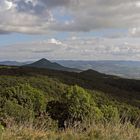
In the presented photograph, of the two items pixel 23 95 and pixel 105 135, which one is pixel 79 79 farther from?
pixel 105 135

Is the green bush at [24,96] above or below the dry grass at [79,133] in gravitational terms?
below

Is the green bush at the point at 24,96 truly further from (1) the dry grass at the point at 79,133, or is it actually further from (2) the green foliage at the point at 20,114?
(1) the dry grass at the point at 79,133

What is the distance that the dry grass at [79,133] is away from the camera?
7.83 m

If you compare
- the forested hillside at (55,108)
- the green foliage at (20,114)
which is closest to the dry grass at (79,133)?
the forested hillside at (55,108)

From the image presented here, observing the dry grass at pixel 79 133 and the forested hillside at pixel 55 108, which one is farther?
the forested hillside at pixel 55 108

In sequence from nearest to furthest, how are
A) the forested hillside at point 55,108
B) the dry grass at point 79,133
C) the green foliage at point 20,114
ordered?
the dry grass at point 79,133
the forested hillside at point 55,108
the green foliage at point 20,114

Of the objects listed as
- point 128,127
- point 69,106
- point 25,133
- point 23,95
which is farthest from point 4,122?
point 23,95

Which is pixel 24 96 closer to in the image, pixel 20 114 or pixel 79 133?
pixel 20 114

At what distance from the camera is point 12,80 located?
109m

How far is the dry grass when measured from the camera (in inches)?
308

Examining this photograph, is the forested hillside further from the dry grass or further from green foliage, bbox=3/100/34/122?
the dry grass

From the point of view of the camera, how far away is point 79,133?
8570mm

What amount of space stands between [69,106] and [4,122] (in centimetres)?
3426

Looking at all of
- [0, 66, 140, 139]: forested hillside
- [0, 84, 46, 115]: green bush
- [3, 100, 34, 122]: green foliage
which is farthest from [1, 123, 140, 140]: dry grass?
[0, 84, 46, 115]: green bush
